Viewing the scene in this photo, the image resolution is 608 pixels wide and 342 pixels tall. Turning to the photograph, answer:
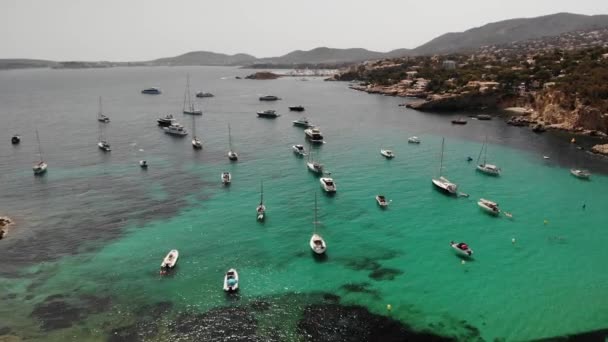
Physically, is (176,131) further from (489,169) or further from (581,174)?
(581,174)

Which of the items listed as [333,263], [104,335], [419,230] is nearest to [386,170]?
[419,230]

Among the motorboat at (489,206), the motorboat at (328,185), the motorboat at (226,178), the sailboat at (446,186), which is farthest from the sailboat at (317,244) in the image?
the sailboat at (446,186)

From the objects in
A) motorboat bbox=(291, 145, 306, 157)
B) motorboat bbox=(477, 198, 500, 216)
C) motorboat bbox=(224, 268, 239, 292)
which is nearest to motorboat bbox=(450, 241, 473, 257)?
motorboat bbox=(477, 198, 500, 216)

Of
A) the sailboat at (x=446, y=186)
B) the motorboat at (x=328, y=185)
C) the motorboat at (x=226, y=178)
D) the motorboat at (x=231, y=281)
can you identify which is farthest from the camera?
the motorboat at (x=226, y=178)

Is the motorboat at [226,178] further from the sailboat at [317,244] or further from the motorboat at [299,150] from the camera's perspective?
the sailboat at [317,244]

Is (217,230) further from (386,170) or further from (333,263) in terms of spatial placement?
(386,170)

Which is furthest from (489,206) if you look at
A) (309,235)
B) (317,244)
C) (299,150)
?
(299,150)
